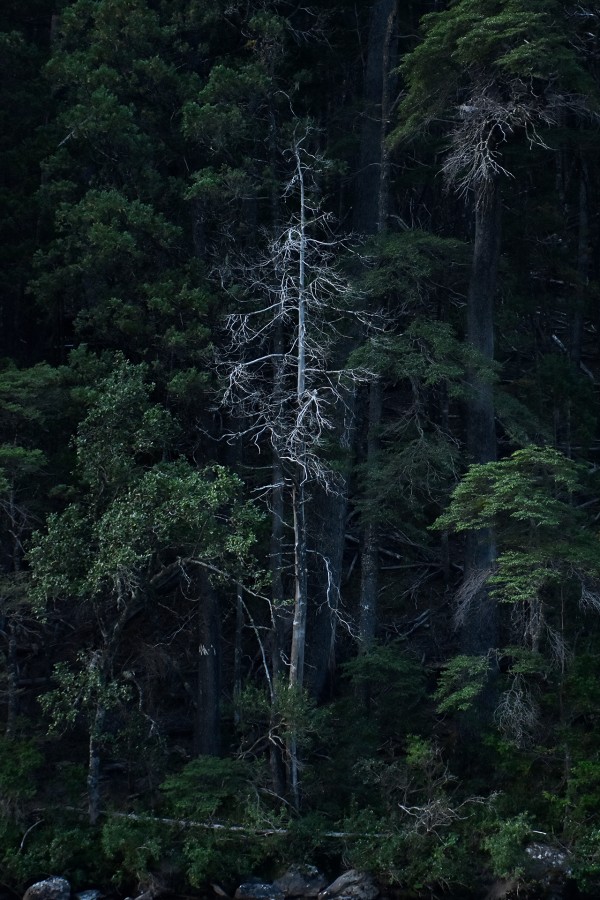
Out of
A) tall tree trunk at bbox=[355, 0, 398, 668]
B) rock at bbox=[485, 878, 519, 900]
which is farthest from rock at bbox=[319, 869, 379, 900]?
tall tree trunk at bbox=[355, 0, 398, 668]

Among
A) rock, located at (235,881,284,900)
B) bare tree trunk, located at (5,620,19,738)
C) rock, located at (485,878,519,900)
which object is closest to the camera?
rock, located at (485,878,519,900)

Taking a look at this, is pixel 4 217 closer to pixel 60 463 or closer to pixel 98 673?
pixel 60 463

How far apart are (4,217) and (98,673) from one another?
8.51 m

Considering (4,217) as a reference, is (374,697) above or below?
below

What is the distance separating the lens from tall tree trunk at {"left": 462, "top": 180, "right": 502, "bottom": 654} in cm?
1733

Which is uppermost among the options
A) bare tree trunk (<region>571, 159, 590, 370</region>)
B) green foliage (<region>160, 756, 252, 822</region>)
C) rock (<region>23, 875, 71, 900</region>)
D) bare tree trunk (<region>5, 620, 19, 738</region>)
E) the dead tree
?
bare tree trunk (<region>571, 159, 590, 370</region>)

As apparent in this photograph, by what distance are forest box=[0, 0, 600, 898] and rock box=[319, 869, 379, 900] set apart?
0.24 meters

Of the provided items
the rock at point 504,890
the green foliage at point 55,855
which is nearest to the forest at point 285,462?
the green foliage at point 55,855

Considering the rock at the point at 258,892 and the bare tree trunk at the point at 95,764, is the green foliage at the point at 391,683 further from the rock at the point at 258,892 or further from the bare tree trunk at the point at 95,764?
the bare tree trunk at the point at 95,764

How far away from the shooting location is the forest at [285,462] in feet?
51.3

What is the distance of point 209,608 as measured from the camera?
18.0 m

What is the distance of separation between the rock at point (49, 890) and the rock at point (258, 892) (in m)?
2.29

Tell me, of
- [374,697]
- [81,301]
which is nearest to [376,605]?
[374,697]

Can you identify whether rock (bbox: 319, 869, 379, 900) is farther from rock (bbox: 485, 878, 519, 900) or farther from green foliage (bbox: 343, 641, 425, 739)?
green foliage (bbox: 343, 641, 425, 739)
